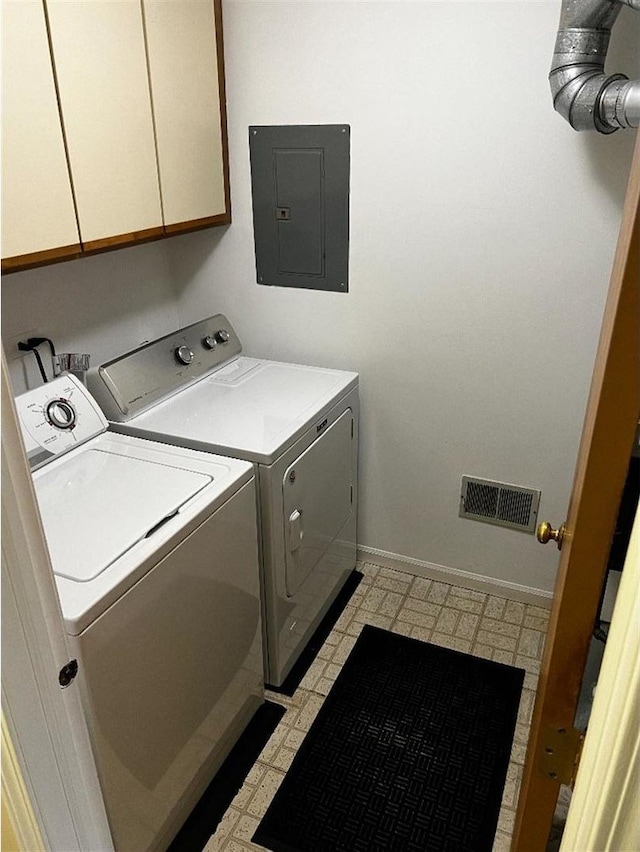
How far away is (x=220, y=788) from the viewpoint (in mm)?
1852

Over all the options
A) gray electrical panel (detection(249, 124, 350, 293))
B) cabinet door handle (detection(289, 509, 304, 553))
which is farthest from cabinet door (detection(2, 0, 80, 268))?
cabinet door handle (detection(289, 509, 304, 553))

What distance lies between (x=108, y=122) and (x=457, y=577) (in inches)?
82.8

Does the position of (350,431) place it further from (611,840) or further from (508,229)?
(611,840)

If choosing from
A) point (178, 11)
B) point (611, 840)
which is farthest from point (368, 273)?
point (611, 840)

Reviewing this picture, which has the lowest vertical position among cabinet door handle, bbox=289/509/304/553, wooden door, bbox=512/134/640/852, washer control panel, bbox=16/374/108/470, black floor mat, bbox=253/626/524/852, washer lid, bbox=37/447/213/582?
black floor mat, bbox=253/626/524/852

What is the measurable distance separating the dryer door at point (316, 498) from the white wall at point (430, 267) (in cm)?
23

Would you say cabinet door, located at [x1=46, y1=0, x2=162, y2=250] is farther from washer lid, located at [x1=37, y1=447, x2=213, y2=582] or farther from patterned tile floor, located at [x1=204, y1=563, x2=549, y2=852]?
patterned tile floor, located at [x1=204, y1=563, x2=549, y2=852]

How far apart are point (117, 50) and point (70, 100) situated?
9.8 inches

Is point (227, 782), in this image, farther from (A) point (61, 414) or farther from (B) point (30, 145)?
(B) point (30, 145)

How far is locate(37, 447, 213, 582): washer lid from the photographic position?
1413 mm

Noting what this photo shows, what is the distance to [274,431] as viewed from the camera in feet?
6.48

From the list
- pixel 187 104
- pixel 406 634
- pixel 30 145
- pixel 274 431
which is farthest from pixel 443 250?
pixel 406 634

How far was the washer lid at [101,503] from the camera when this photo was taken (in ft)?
4.64

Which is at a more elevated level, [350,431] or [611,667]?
[611,667]
